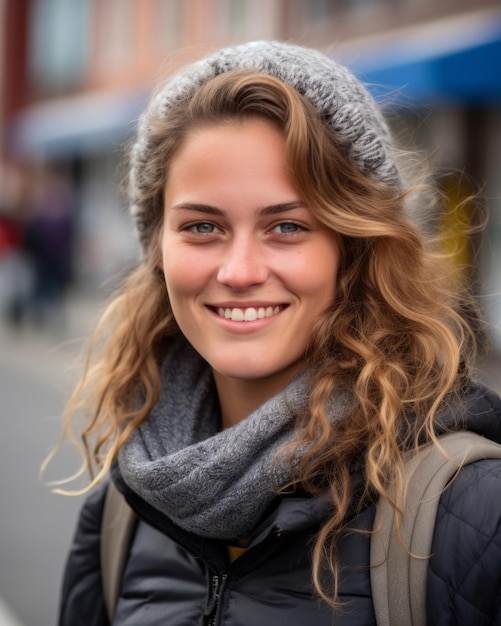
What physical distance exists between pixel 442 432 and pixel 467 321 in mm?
546

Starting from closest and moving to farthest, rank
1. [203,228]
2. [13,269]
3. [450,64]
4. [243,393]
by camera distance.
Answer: [203,228] < [243,393] < [450,64] < [13,269]

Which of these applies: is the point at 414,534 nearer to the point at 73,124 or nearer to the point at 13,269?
the point at 13,269

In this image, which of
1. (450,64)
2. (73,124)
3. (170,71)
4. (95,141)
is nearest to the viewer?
(170,71)

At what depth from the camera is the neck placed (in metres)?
2.08

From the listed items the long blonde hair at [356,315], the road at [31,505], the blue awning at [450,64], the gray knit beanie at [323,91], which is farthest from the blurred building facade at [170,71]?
the road at [31,505]

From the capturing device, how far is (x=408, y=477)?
1.73 metres

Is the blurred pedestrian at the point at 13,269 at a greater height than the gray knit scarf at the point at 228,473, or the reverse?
the blurred pedestrian at the point at 13,269

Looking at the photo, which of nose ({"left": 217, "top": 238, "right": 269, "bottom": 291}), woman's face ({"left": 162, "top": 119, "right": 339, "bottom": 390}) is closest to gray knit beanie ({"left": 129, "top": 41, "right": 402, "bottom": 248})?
woman's face ({"left": 162, "top": 119, "right": 339, "bottom": 390})

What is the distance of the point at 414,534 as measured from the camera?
5.49 feet

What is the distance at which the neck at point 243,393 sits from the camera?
2.08 meters

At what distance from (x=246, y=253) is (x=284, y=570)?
0.65 m

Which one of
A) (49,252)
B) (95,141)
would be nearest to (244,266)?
(49,252)

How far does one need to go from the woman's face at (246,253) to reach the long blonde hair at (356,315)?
0.13ft

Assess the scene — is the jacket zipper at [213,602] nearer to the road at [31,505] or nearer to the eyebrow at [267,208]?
the eyebrow at [267,208]
